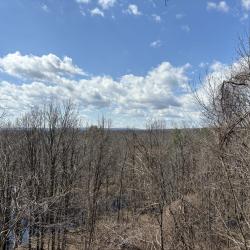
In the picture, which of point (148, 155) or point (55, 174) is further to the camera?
point (55, 174)

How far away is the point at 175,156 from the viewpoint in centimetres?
3288

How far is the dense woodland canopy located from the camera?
8805 millimetres

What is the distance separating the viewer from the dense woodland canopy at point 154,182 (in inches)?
347

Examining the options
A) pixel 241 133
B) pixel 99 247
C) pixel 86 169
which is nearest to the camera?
pixel 241 133

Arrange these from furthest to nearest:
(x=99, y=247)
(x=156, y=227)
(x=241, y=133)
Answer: (x=99, y=247), (x=156, y=227), (x=241, y=133)

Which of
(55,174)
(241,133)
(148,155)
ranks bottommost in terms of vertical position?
(55,174)

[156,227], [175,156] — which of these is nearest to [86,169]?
[175,156]

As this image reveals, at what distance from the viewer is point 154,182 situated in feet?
37.7

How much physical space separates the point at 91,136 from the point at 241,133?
88.8ft

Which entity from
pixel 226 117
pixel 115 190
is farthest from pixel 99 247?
pixel 115 190

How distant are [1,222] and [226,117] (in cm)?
790

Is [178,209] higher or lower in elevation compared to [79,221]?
higher

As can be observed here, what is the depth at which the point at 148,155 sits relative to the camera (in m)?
11.2

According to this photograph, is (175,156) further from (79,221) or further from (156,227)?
(156,227)
